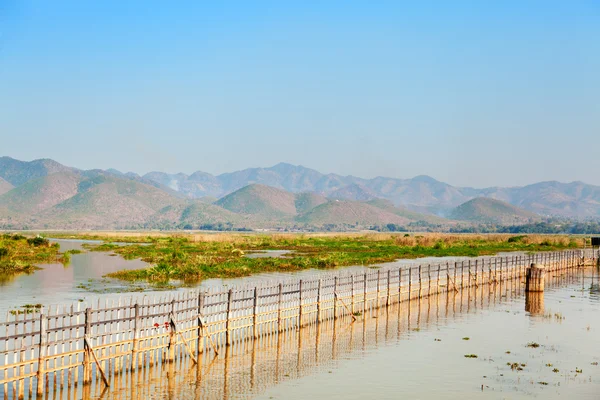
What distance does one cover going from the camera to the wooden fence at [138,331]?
57.2ft

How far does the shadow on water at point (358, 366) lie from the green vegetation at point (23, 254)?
3147cm

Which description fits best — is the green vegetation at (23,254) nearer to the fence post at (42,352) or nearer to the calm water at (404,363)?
the calm water at (404,363)

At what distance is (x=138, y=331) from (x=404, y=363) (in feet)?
28.6

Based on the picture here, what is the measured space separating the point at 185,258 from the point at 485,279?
87.4 ft

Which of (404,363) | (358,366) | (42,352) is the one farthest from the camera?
(404,363)

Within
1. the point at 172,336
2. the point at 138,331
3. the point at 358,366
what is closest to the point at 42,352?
the point at 138,331

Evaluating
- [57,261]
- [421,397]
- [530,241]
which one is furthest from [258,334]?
[530,241]

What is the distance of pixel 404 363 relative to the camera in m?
22.7

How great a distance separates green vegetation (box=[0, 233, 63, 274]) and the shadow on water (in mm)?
31468

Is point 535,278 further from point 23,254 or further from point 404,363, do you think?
point 23,254

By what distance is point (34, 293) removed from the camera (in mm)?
38500

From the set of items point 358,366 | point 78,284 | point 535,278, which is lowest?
point 358,366

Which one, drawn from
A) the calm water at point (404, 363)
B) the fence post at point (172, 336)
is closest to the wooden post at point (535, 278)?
the calm water at point (404, 363)

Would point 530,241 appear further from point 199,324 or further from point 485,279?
point 199,324
